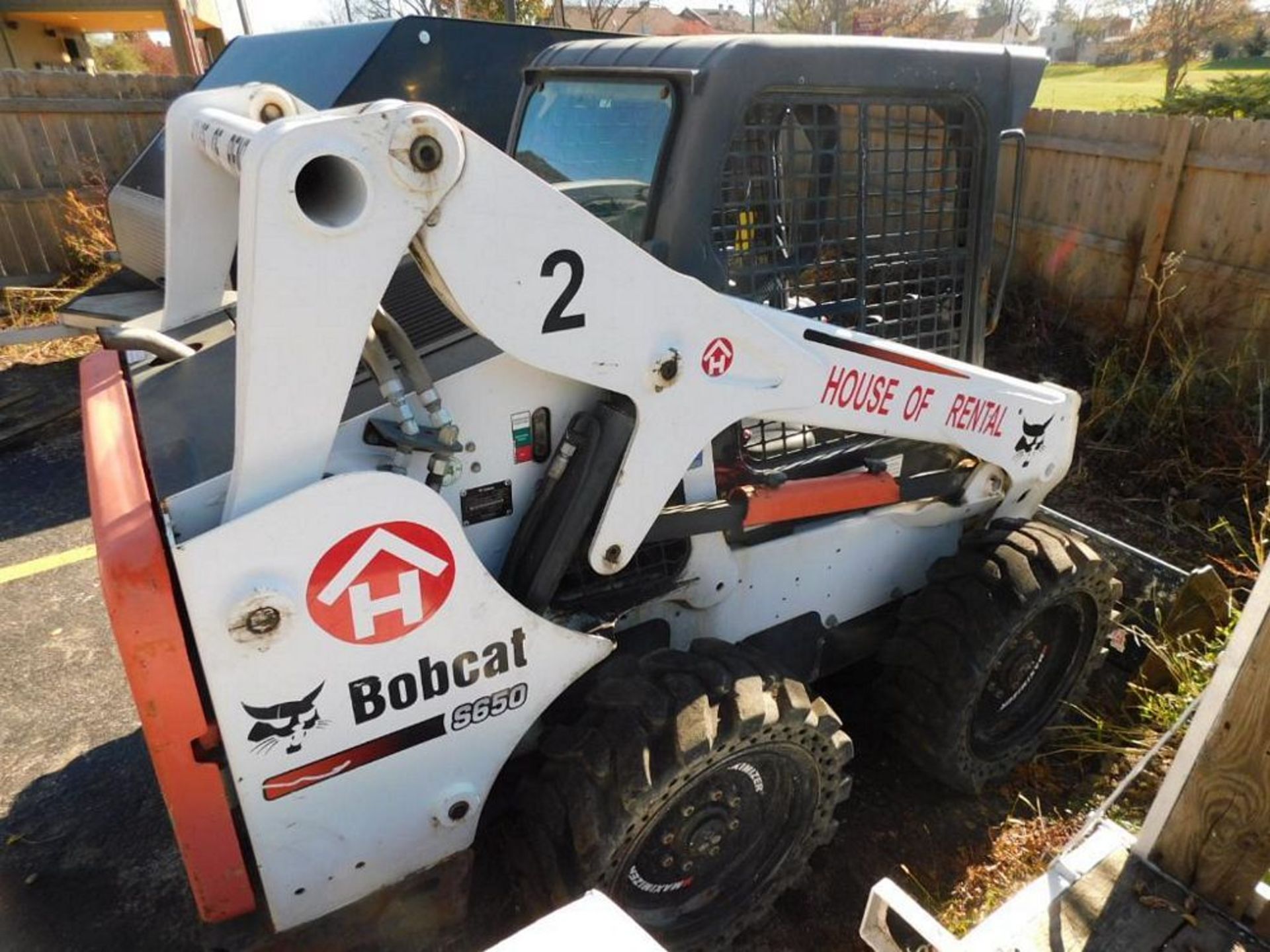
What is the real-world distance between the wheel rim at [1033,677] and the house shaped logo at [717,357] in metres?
1.56

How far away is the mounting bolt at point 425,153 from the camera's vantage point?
61.6 inches

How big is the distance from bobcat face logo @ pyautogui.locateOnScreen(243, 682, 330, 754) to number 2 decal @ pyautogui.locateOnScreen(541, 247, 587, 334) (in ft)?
2.95

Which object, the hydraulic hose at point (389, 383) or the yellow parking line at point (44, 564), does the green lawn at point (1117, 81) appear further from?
the hydraulic hose at point (389, 383)

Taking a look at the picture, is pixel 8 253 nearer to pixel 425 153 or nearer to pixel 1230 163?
pixel 425 153

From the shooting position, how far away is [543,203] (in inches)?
69.2

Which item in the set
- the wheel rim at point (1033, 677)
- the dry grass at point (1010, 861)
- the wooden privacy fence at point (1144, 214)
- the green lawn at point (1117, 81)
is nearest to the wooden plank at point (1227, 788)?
the dry grass at point (1010, 861)

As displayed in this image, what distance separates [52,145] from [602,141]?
897cm

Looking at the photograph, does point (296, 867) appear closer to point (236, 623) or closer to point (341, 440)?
point (236, 623)

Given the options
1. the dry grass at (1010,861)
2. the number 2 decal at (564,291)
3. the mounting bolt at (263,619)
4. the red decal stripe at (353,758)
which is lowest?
the dry grass at (1010,861)

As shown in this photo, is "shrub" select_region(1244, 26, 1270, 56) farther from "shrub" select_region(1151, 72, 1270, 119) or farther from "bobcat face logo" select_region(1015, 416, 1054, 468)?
"bobcat face logo" select_region(1015, 416, 1054, 468)

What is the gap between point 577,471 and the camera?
214cm

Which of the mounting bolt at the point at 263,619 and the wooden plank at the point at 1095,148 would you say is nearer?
the mounting bolt at the point at 263,619

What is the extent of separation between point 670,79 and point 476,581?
4.34 ft

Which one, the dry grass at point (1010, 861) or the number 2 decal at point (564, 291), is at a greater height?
the number 2 decal at point (564, 291)
